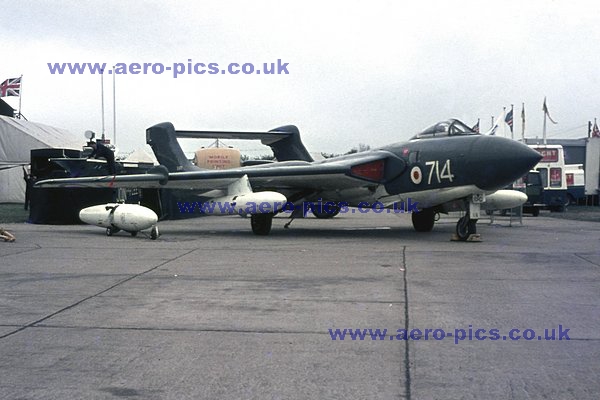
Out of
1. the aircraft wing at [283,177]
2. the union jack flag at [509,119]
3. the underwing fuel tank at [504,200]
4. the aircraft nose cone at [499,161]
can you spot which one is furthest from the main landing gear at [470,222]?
the union jack flag at [509,119]

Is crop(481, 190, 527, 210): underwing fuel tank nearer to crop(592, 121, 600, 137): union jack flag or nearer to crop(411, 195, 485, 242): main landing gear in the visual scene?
crop(411, 195, 485, 242): main landing gear

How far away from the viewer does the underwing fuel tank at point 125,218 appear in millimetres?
14008

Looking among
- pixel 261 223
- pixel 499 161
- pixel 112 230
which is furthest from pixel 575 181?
pixel 112 230

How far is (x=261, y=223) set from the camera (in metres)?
15.4

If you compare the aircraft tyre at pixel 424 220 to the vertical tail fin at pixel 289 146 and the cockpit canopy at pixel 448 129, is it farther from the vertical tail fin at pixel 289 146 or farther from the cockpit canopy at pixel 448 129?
the vertical tail fin at pixel 289 146

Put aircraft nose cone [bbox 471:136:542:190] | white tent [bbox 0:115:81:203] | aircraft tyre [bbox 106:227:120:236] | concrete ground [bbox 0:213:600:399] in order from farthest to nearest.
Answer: white tent [bbox 0:115:81:203]
aircraft tyre [bbox 106:227:120:236]
aircraft nose cone [bbox 471:136:542:190]
concrete ground [bbox 0:213:600:399]

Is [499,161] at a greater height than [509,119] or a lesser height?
lesser

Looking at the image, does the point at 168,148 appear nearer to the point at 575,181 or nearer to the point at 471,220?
the point at 471,220

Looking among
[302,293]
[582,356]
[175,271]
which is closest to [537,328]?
[582,356]

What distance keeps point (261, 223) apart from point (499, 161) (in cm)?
608

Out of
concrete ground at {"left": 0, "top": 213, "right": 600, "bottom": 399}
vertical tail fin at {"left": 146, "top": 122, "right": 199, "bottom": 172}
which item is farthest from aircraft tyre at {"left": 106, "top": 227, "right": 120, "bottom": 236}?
vertical tail fin at {"left": 146, "top": 122, "right": 199, "bottom": 172}

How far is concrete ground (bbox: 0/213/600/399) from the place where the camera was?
3.88 m

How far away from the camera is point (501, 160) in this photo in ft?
40.5

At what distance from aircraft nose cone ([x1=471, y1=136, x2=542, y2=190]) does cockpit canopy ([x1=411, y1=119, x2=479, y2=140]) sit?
35.4 inches
